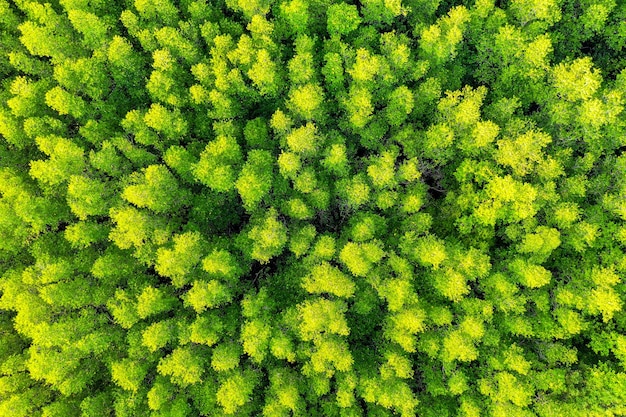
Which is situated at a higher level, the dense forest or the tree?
the tree

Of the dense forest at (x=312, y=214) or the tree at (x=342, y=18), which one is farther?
the tree at (x=342, y=18)

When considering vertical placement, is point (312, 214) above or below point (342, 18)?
below

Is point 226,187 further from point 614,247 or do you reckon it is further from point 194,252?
point 614,247

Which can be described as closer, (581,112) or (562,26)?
(581,112)

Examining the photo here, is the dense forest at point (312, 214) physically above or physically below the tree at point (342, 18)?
below

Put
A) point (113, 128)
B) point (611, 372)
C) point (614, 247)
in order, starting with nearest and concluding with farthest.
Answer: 1. point (611, 372)
2. point (614, 247)
3. point (113, 128)

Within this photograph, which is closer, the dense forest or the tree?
the dense forest

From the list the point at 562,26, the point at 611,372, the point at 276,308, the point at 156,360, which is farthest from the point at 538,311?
the point at 156,360

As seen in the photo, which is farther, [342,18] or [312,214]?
[342,18]
